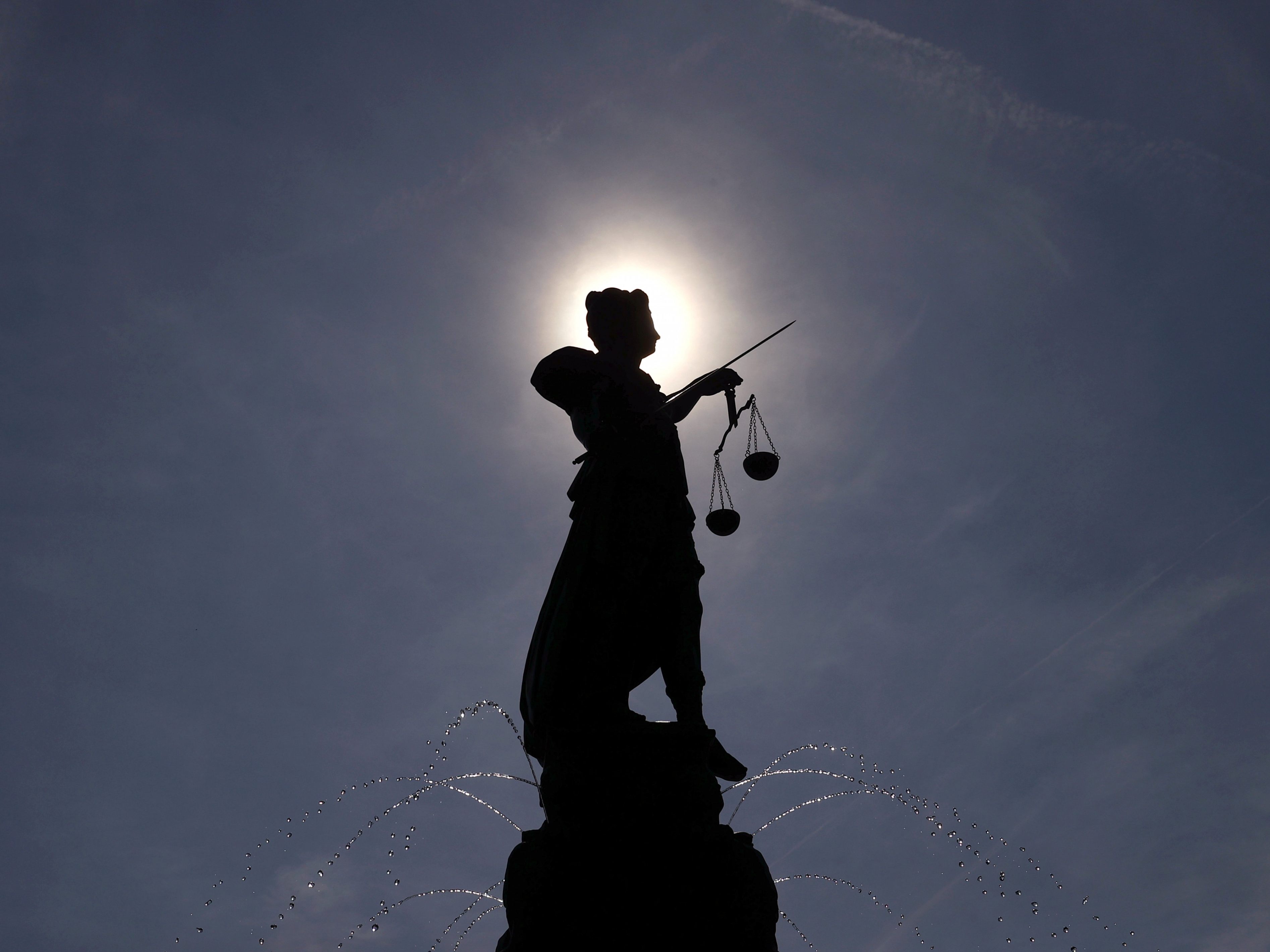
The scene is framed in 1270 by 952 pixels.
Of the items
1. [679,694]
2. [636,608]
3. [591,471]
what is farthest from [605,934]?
[591,471]

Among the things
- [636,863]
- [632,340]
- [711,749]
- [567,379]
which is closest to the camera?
[636,863]

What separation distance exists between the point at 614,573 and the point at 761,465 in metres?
1.73

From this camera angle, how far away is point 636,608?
281 inches

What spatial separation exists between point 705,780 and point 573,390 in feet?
10.2

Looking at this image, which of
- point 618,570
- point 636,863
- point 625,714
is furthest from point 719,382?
point 636,863

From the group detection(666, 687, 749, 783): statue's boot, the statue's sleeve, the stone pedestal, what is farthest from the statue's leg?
the statue's sleeve

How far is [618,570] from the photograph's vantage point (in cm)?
718

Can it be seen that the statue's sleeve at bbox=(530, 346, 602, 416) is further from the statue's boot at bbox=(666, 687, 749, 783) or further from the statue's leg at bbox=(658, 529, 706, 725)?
the statue's boot at bbox=(666, 687, 749, 783)

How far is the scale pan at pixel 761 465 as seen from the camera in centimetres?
809

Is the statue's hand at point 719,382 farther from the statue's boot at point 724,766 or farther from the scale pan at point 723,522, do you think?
the statue's boot at point 724,766

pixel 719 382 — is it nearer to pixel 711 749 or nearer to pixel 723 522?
pixel 723 522

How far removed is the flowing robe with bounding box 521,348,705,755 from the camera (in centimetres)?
684

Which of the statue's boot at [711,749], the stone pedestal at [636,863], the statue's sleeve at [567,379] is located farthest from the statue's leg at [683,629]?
the statue's sleeve at [567,379]

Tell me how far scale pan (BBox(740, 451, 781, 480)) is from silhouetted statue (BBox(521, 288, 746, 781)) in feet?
2.19
